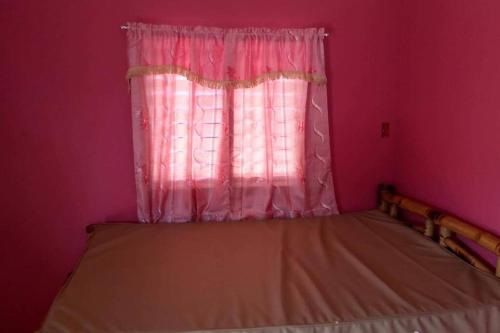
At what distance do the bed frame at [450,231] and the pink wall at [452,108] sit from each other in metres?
0.09

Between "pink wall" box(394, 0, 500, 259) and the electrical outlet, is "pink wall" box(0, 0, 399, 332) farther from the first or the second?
"pink wall" box(394, 0, 500, 259)

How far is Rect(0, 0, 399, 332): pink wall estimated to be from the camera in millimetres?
1818

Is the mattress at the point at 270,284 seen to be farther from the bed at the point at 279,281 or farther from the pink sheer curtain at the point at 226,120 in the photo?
the pink sheer curtain at the point at 226,120

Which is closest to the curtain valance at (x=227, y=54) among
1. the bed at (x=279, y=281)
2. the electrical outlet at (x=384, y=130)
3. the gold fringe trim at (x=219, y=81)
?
the gold fringe trim at (x=219, y=81)

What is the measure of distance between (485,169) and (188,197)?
1.59 m

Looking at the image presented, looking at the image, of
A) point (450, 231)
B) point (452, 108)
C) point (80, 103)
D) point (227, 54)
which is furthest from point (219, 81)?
point (450, 231)

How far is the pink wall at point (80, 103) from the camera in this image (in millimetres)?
1818

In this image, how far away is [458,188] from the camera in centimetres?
165

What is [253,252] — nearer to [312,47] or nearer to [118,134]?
[118,134]

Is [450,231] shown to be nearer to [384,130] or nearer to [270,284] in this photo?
[384,130]

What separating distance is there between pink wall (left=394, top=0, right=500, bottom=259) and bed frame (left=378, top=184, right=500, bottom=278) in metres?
0.09

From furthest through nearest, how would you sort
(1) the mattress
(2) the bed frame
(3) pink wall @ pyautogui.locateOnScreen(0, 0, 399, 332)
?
(3) pink wall @ pyautogui.locateOnScreen(0, 0, 399, 332)
(2) the bed frame
(1) the mattress

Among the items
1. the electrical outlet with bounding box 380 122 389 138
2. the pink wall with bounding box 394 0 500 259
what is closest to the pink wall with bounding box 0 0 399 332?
the electrical outlet with bounding box 380 122 389 138

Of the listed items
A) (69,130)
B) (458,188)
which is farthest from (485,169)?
(69,130)
